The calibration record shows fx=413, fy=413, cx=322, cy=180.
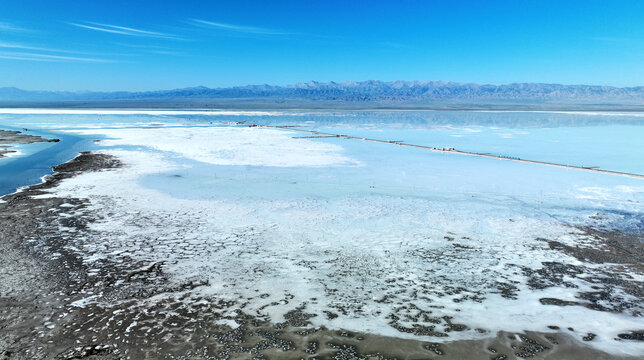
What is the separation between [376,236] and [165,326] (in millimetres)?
3948

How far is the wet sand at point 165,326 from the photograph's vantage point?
13.1 feet

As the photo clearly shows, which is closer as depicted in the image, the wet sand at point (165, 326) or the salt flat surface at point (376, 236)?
the wet sand at point (165, 326)

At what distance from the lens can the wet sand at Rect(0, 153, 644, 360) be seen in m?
3.99

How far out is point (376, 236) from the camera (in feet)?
24.0

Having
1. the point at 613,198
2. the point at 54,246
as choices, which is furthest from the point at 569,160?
the point at 54,246

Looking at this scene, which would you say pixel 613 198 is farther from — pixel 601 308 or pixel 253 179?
pixel 253 179

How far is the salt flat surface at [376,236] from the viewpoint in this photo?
4.81 meters

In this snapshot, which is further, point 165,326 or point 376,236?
point 376,236

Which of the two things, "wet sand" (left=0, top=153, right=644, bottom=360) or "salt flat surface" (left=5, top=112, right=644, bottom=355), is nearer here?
"wet sand" (left=0, top=153, right=644, bottom=360)

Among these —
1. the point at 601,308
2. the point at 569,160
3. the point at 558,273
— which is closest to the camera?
the point at 601,308

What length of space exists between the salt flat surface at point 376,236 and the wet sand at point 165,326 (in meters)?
0.17

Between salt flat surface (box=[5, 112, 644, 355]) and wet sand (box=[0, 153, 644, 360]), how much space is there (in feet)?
0.55

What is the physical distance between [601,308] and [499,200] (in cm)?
516

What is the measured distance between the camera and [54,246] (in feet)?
21.7
